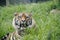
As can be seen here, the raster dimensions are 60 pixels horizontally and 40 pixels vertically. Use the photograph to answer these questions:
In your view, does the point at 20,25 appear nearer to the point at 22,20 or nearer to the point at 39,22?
the point at 22,20

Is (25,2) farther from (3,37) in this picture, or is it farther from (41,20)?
(3,37)

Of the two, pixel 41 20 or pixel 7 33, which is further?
pixel 41 20

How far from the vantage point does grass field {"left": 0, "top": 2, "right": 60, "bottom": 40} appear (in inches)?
212

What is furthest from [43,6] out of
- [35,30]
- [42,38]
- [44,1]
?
[42,38]

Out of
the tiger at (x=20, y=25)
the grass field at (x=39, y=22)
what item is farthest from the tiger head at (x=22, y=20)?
the grass field at (x=39, y=22)

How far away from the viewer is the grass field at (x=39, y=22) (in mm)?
5392

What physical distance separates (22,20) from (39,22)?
3.94 feet

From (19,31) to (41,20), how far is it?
1.45m

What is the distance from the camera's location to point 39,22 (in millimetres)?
7141

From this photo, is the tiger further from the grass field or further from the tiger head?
the grass field

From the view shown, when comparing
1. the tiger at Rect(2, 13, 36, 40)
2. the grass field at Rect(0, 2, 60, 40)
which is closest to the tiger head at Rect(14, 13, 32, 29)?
the tiger at Rect(2, 13, 36, 40)

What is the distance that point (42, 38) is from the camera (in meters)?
5.62

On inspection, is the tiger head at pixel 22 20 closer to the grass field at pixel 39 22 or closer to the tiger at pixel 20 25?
the tiger at pixel 20 25

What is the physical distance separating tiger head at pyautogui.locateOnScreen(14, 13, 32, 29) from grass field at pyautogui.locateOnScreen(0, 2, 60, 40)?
0.53 feet
